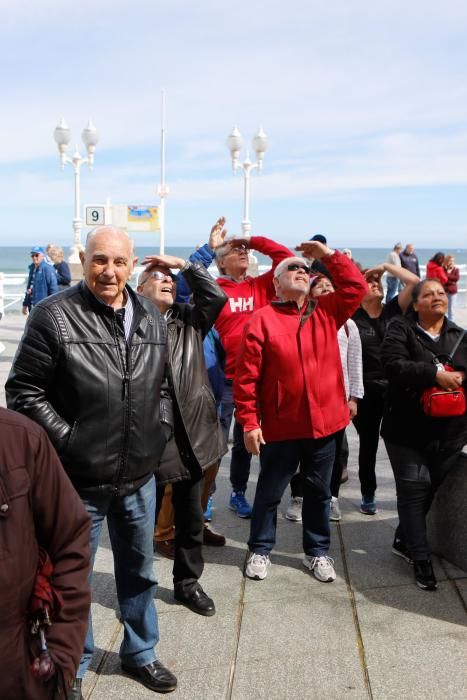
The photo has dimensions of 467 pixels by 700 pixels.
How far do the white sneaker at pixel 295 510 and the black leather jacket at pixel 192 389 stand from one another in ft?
4.58

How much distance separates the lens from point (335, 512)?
4.67 metres

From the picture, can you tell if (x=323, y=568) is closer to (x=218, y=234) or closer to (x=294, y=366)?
(x=294, y=366)

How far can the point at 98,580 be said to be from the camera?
3.75 metres

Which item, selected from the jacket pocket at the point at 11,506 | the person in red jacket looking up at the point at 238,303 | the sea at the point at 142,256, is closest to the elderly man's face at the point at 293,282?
the person in red jacket looking up at the point at 238,303

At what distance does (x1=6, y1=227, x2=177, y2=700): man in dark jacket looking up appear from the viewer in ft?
8.04

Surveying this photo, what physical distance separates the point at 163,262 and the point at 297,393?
1087 millimetres

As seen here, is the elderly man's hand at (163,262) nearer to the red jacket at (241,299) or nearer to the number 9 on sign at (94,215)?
the red jacket at (241,299)

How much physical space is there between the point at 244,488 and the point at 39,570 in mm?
3280

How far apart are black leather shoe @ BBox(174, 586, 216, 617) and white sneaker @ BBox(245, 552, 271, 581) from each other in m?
0.40

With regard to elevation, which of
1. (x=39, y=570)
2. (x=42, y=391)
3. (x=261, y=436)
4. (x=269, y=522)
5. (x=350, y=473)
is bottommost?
(x=350, y=473)

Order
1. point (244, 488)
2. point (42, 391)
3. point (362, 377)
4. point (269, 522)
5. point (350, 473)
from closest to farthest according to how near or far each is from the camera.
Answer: point (42, 391) → point (269, 522) → point (362, 377) → point (244, 488) → point (350, 473)

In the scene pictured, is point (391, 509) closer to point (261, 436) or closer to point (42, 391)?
point (261, 436)

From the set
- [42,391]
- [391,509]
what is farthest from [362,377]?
[42,391]

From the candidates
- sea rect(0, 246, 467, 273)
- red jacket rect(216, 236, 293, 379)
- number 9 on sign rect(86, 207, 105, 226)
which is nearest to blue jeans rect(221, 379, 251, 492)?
red jacket rect(216, 236, 293, 379)
